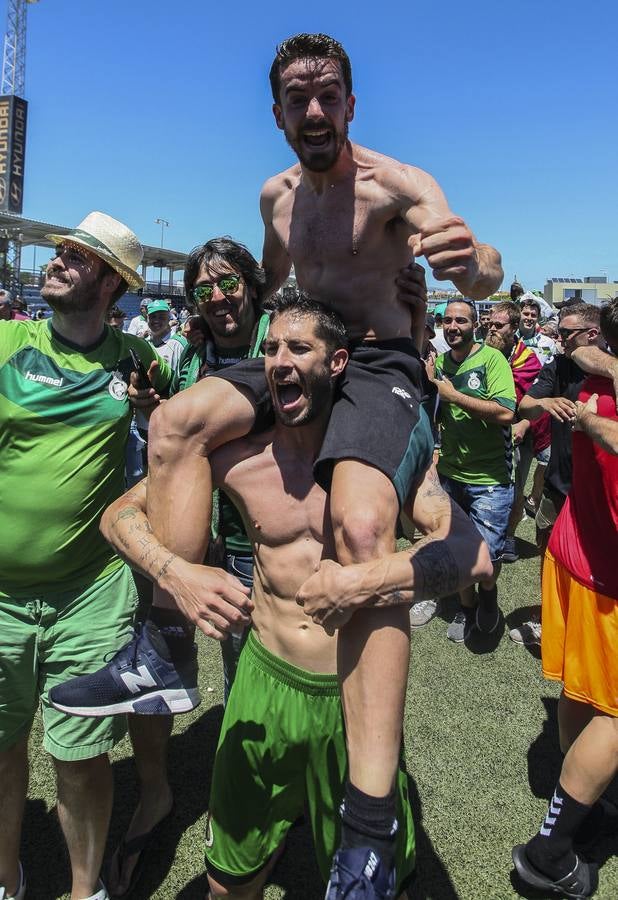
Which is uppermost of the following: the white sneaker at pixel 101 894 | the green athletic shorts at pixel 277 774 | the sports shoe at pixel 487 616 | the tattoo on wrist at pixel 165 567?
the tattoo on wrist at pixel 165 567

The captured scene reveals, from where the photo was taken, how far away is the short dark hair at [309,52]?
2312 mm

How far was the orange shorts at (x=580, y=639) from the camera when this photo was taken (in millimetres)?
2887

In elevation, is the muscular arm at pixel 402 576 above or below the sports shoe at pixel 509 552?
above

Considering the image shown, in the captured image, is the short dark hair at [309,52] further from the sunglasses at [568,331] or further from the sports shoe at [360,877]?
the sunglasses at [568,331]

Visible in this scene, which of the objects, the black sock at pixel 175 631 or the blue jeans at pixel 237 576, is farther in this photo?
the blue jeans at pixel 237 576

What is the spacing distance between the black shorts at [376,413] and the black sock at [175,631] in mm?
717

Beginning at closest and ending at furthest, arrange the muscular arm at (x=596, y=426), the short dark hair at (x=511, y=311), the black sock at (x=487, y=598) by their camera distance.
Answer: the muscular arm at (x=596, y=426), the black sock at (x=487, y=598), the short dark hair at (x=511, y=311)

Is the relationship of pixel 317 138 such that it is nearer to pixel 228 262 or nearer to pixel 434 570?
pixel 228 262

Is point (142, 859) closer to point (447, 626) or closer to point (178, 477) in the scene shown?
point (178, 477)

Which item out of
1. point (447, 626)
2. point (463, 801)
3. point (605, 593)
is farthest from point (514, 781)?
point (447, 626)

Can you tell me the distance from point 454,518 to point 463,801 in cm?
208

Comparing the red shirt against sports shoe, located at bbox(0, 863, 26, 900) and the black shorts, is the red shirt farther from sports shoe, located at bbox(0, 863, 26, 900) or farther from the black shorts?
sports shoe, located at bbox(0, 863, 26, 900)

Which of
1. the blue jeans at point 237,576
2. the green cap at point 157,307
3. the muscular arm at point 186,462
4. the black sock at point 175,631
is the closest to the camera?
the muscular arm at point 186,462

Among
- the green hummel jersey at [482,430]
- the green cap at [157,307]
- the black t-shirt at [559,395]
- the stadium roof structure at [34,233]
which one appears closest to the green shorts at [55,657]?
the black t-shirt at [559,395]
